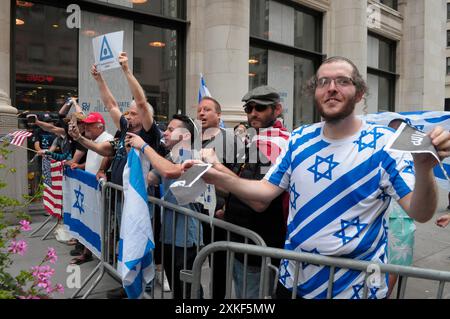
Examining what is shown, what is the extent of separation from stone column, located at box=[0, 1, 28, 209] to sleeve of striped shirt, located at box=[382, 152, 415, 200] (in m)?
6.50

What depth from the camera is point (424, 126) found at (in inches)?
181

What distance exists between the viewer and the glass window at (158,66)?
33.1 feet

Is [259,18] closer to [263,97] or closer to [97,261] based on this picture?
[97,261]

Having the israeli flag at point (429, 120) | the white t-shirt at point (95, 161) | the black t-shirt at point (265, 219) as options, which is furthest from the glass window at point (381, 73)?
the black t-shirt at point (265, 219)

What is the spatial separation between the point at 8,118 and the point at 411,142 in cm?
710

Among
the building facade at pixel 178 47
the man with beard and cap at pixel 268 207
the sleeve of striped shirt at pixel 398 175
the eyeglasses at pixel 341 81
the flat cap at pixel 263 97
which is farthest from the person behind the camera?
the building facade at pixel 178 47

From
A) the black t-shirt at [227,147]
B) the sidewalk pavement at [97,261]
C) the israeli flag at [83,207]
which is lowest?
the sidewalk pavement at [97,261]

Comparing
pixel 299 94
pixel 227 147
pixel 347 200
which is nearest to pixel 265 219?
pixel 227 147

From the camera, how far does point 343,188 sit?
1979 millimetres

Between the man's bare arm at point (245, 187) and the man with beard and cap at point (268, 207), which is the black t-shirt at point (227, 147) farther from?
the man's bare arm at point (245, 187)

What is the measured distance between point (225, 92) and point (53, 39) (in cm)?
394

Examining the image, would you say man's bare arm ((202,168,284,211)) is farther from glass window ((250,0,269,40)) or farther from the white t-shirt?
glass window ((250,0,269,40))

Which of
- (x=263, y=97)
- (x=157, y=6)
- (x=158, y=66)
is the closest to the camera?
(x=263, y=97)

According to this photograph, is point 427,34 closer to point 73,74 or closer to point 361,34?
point 361,34
